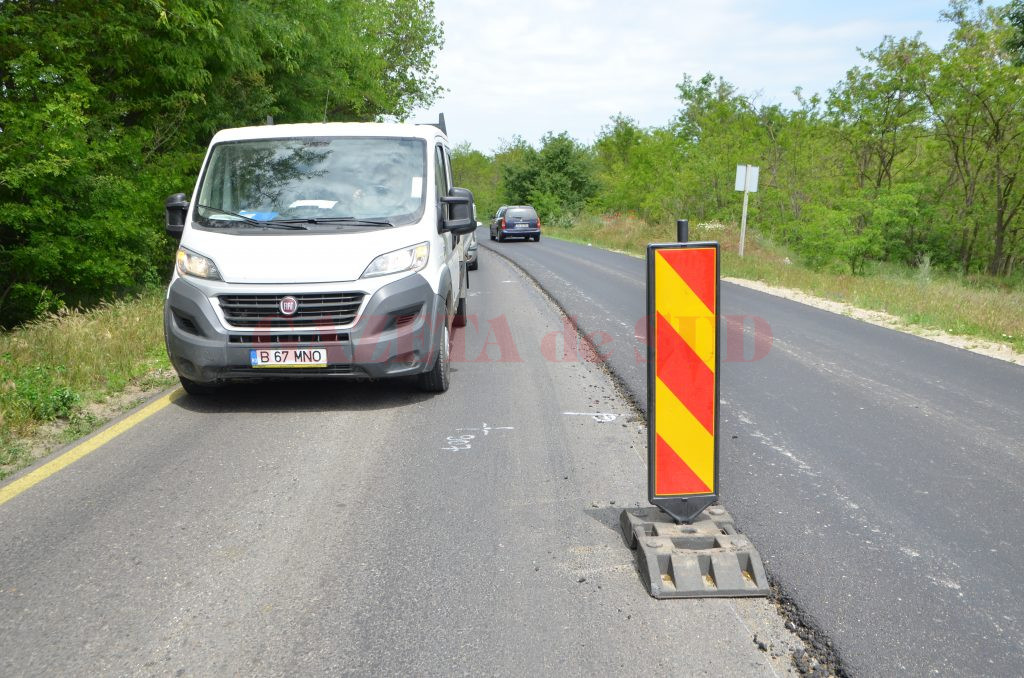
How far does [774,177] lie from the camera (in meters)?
36.1

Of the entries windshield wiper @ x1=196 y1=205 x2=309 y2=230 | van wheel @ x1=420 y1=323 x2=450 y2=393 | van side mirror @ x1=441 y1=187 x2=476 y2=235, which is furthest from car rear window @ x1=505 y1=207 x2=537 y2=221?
windshield wiper @ x1=196 y1=205 x2=309 y2=230

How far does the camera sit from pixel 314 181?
22.5 feet

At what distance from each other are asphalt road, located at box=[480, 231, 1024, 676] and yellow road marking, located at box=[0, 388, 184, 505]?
3.89 meters

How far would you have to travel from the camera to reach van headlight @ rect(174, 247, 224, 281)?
20.0ft

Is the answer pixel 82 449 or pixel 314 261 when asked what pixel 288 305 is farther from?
pixel 82 449

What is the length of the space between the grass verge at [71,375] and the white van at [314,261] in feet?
2.61

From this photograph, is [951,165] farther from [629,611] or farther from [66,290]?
[629,611]

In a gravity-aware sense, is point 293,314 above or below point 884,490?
above

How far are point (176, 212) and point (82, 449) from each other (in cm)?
233

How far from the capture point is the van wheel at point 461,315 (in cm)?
1059

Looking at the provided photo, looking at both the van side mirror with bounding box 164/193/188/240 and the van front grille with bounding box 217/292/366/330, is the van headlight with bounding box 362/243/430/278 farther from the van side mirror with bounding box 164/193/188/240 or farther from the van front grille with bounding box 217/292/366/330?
the van side mirror with bounding box 164/193/188/240

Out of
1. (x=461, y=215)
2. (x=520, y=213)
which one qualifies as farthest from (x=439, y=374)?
(x=520, y=213)

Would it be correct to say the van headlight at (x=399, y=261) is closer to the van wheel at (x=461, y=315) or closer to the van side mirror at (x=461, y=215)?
the van side mirror at (x=461, y=215)

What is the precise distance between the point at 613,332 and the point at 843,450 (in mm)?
4975
